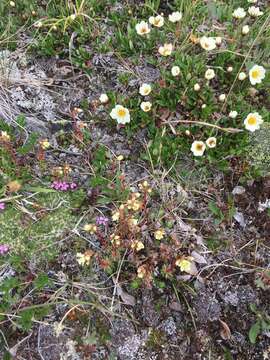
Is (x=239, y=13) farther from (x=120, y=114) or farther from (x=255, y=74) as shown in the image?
(x=120, y=114)

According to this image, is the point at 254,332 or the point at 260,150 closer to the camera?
the point at 254,332

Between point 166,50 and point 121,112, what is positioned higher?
point 166,50

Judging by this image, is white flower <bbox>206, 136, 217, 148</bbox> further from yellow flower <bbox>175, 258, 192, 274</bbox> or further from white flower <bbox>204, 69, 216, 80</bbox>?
yellow flower <bbox>175, 258, 192, 274</bbox>

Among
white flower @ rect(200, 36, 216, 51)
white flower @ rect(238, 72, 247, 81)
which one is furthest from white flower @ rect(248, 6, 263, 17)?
white flower @ rect(238, 72, 247, 81)

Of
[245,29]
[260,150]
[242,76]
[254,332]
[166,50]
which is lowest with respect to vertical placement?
[254,332]

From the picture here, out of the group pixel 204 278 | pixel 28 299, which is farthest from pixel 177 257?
pixel 28 299

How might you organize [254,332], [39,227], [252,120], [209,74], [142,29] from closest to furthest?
A: [254,332] → [39,227] → [252,120] → [209,74] → [142,29]

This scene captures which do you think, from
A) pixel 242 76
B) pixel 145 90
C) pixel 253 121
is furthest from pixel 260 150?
pixel 145 90
